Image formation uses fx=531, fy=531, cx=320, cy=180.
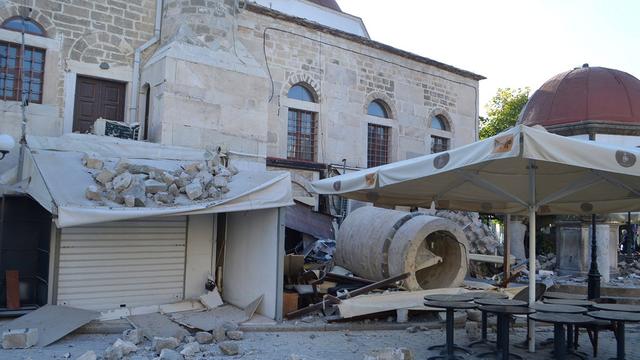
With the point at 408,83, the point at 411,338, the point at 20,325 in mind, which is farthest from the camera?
the point at 408,83

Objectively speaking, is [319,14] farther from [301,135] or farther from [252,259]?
[252,259]

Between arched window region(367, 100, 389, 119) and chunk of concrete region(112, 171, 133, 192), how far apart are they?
10145 millimetres

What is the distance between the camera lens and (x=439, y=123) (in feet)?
62.4

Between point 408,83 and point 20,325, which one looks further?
point 408,83

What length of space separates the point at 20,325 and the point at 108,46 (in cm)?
658

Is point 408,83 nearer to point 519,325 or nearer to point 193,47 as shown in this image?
point 193,47

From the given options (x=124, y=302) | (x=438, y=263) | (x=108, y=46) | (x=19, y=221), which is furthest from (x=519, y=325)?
(x=108, y=46)

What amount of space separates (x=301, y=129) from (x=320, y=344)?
352 inches

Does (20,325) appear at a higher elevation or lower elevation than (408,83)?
lower

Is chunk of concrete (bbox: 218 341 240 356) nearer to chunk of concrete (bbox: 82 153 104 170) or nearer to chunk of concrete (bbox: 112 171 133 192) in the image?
chunk of concrete (bbox: 112 171 133 192)

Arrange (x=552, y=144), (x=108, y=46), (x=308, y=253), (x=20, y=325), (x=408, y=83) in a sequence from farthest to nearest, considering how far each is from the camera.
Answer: (x=408, y=83) → (x=308, y=253) → (x=108, y=46) → (x=20, y=325) → (x=552, y=144)

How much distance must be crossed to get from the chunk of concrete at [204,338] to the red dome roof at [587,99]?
1402cm

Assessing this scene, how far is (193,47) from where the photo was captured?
11422mm

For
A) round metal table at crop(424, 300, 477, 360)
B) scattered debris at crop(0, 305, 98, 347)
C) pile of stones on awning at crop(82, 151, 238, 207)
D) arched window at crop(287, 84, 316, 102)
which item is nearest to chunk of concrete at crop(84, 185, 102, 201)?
pile of stones on awning at crop(82, 151, 238, 207)
